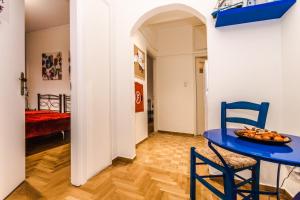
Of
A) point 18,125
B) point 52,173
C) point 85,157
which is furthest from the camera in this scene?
point 52,173

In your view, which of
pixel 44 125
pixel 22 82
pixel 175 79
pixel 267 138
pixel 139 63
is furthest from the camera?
pixel 175 79

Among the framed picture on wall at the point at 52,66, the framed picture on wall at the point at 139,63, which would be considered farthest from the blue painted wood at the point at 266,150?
the framed picture on wall at the point at 52,66

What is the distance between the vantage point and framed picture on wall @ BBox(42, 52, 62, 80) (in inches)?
177

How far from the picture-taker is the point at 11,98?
1.63m

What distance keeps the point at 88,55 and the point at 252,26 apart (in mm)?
1923

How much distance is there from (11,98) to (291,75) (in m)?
2.77

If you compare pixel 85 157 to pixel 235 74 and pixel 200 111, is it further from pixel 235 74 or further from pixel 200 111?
pixel 200 111

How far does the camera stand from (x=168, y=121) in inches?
178

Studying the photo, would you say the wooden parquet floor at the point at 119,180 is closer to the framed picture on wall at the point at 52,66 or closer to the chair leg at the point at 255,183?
the chair leg at the point at 255,183

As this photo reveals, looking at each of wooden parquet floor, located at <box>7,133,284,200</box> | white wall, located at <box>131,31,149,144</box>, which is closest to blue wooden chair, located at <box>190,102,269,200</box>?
wooden parquet floor, located at <box>7,133,284,200</box>

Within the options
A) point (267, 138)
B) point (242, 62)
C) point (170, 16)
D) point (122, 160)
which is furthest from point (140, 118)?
point (267, 138)

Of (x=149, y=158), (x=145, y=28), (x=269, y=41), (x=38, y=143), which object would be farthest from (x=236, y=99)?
(x=38, y=143)

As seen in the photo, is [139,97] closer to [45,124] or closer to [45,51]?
[45,124]

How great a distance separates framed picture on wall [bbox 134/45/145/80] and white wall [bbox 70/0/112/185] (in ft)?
2.36
